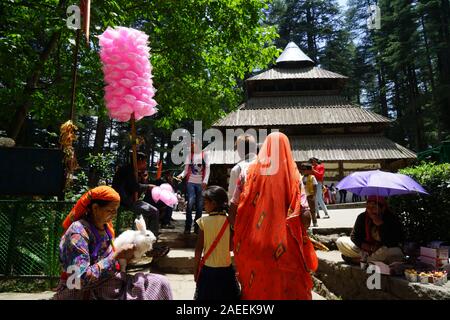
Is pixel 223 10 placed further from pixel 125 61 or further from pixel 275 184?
pixel 275 184

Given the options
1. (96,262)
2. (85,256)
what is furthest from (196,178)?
(85,256)

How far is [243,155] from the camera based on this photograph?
140 inches

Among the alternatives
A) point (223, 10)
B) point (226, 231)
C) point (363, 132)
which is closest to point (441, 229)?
point (226, 231)

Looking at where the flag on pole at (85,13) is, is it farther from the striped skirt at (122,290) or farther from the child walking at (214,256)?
the striped skirt at (122,290)

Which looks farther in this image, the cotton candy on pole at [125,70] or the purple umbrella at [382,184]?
the purple umbrella at [382,184]

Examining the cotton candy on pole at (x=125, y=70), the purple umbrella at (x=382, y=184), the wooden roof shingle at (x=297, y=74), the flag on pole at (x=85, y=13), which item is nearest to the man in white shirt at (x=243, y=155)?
the cotton candy on pole at (x=125, y=70)

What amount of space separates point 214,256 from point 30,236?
133 inches

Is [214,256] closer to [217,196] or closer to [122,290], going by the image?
[217,196]

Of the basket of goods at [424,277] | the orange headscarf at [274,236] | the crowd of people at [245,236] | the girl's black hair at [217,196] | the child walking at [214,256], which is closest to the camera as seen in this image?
the crowd of people at [245,236]

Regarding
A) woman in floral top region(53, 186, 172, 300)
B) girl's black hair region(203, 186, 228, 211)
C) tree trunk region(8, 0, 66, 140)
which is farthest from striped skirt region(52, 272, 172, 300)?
tree trunk region(8, 0, 66, 140)

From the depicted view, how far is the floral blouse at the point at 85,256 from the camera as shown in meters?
2.06

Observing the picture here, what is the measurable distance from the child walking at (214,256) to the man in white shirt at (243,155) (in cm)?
31

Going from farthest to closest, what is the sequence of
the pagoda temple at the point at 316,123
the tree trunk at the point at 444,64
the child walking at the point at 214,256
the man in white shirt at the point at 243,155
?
the tree trunk at the point at 444,64
the pagoda temple at the point at 316,123
the man in white shirt at the point at 243,155
the child walking at the point at 214,256

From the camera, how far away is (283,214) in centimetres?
→ 283
